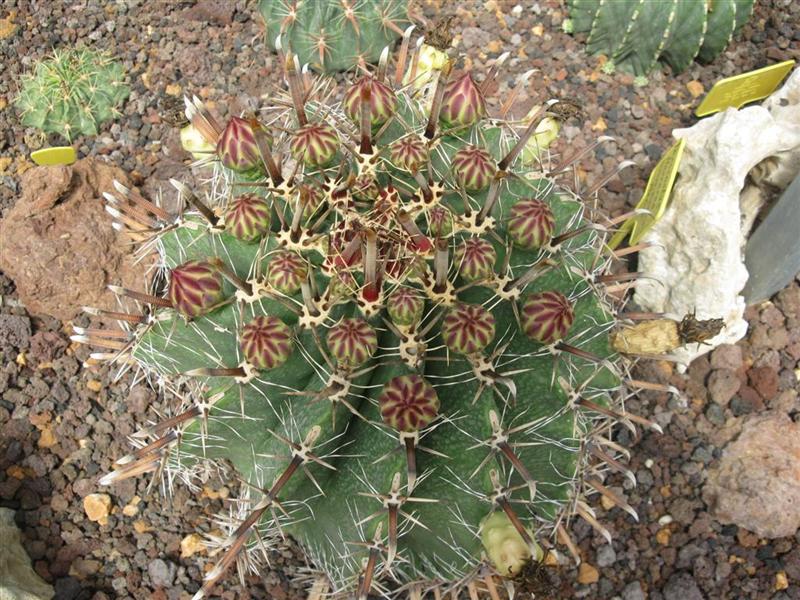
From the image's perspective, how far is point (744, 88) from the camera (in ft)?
7.47

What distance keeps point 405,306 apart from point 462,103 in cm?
47

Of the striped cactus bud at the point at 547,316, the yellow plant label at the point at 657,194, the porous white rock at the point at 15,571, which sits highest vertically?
the striped cactus bud at the point at 547,316

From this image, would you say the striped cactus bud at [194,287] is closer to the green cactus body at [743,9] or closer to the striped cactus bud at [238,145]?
the striped cactus bud at [238,145]

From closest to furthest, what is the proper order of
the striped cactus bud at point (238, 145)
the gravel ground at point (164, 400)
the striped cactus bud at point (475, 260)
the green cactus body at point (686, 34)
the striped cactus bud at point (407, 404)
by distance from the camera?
the striped cactus bud at point (407, 404) < the striped cactus bud at point (475, 260) < the striped cactus bud at point (238, 145) < the gravel ground at point (164, 400) < the green cactus body at point (686, 34)

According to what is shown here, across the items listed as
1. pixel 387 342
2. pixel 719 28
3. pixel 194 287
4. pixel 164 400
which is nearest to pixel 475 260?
pixel 387 342

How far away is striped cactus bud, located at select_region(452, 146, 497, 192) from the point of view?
1.30 m

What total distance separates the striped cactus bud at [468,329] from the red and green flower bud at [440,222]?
173 millimetres

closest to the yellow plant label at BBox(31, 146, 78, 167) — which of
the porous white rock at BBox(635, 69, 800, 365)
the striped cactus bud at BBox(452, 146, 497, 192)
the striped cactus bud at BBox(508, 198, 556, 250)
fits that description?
the striped cactus bud at BBox(452, 146, 497, 192)

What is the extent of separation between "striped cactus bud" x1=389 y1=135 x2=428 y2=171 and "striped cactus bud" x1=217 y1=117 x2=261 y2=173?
26 cm

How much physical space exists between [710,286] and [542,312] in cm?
110

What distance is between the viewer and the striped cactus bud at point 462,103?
4.50 ft

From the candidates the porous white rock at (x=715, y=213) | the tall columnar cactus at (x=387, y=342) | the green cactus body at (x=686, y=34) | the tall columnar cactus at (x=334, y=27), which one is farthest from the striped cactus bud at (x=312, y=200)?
the green cactus body at (x=686, y=34)

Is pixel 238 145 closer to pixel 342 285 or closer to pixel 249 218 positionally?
pixel 249 218

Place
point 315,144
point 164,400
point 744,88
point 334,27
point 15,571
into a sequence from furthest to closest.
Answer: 1. point 334,27
2. point 744,88
3. point 164,400
4. point 15,571
5. point 315,144
